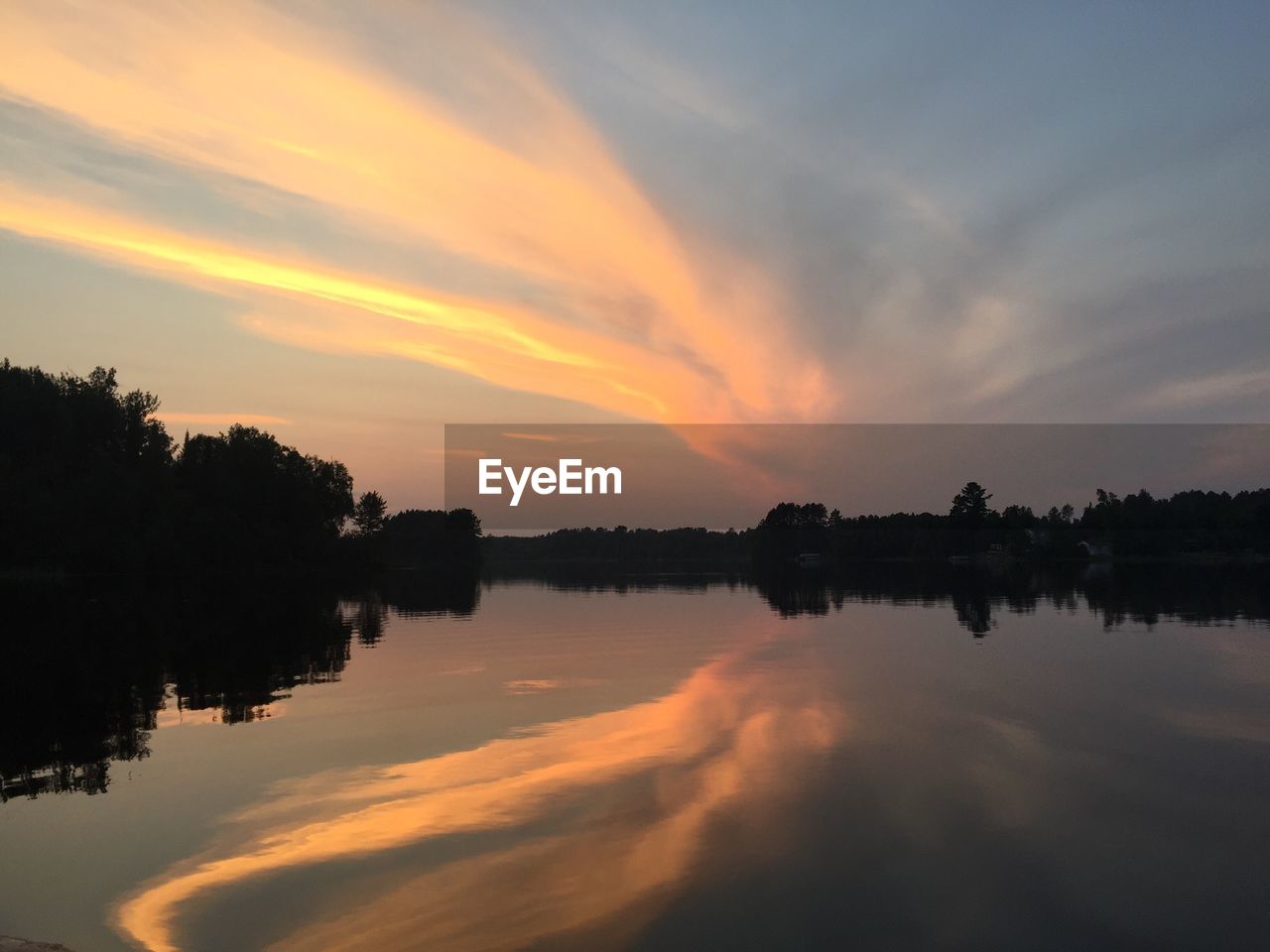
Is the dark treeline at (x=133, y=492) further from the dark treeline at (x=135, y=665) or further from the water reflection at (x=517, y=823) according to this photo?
the water reflection at (x=517, y=823)

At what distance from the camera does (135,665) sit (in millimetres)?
31844

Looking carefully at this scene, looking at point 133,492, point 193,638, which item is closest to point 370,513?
point 133,492

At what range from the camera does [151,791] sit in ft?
51.8

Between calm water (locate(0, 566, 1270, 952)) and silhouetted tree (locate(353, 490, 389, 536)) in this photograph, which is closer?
calm water (locate(0, 566, 1270, 952))

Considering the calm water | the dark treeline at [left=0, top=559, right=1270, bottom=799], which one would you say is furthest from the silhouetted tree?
the calm water

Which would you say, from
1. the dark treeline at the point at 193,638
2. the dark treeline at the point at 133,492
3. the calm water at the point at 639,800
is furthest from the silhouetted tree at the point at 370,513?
the calm water at the point at 639,800

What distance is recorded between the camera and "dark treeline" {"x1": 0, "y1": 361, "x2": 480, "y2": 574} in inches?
3615

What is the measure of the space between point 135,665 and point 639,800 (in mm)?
24043

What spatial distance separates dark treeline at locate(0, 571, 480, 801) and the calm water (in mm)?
198

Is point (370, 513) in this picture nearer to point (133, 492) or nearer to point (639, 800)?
point (133, 492)

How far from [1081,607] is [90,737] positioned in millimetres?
52794

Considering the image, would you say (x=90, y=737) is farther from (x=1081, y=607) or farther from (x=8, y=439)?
(x=8, y=439)

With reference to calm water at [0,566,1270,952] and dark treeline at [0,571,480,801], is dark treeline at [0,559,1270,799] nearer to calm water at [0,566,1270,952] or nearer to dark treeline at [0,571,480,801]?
dark treeline at [0,571,480,801]

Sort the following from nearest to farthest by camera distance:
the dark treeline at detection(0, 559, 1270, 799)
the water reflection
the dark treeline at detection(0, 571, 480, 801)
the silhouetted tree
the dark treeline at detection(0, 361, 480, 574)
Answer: the water reflection → the dark treeline at detection(0, 571, 480, 801) → the dark treeline at detection(0, 559, 1270, 799) → the dark treeline at detection(0, 361, 480, 574) → the silhouetted tree
